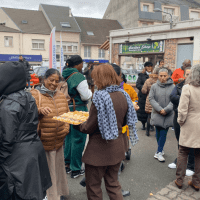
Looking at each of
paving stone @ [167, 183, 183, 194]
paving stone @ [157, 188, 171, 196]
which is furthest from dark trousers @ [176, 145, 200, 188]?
paving stone @ [157, 188, 171, 196]

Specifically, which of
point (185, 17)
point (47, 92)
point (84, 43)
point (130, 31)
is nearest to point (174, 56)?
point (130, 31)

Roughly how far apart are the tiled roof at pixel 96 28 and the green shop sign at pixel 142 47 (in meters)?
20.8

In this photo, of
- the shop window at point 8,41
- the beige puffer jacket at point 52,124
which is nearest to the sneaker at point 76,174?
the beige puffer jacket at point 52,124

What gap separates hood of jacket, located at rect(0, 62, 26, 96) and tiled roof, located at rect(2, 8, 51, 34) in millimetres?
36150

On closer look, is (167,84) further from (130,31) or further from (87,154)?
(130,31)

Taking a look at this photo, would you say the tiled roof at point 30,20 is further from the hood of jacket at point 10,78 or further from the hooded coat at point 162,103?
the hood of jacket at point 10,78

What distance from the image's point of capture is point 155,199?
3.57 m

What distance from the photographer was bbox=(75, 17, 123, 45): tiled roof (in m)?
39.3

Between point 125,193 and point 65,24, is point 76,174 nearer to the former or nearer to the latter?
point 125,193

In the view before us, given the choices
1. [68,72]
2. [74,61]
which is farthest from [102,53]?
[68,72]

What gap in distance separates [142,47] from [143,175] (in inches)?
578

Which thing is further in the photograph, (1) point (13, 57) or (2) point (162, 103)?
(1) point (13, 57)

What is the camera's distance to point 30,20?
37781mm

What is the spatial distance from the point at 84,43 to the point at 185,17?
18.8 metres
